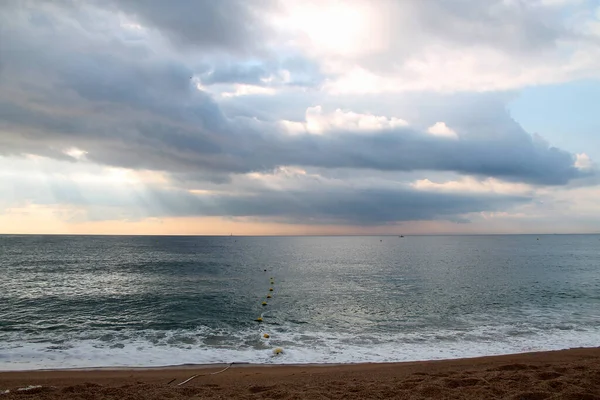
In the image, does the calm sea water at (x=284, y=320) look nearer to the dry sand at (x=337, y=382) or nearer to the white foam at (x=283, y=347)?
the white foam at (x=283, y=347)

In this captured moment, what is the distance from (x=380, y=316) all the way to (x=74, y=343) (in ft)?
62.9

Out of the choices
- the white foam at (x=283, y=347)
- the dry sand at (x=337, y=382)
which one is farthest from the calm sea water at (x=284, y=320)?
the dry sand at (x=337, y=382)

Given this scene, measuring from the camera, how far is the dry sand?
10.4 meters

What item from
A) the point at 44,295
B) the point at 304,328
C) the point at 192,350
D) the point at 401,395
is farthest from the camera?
the point at 44,295

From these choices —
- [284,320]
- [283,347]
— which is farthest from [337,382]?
[284,320]

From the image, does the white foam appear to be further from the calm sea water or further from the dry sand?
the dry sand

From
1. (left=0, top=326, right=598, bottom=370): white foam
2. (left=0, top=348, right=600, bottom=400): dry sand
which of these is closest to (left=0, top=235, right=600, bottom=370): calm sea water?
(left=0, top=326, right=598, bottom=370): white foam

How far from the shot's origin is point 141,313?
89.8ft

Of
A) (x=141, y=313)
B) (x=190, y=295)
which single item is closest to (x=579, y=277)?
(x=190, y=295)

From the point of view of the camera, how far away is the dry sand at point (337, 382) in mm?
10398

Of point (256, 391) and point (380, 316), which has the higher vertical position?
point (256, 391)

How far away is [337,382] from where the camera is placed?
40.1ft

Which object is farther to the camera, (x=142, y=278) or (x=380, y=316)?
(x=142, y=278)

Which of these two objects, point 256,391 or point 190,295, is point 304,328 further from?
point 190,295
